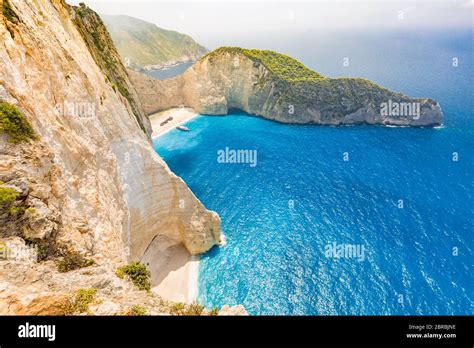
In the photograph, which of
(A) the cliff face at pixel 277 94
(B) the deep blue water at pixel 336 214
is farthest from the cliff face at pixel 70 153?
(A) the cliff face at pixel 277 94

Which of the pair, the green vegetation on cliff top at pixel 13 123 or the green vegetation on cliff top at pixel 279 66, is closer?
the green vegetation on cliff top at pixel 13 123

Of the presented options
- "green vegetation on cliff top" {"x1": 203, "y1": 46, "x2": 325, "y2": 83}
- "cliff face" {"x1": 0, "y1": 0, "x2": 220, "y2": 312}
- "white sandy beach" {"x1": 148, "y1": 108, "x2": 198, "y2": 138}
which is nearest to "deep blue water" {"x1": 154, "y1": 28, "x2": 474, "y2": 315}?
"white sandy beach" {"x1": 148, "y1": 108, "x2": 198, "y2": 138}

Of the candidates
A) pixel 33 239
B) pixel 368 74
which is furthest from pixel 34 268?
pixel 368 74

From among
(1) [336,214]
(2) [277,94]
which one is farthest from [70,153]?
(2) [277,94]

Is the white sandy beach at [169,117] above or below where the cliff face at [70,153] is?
above

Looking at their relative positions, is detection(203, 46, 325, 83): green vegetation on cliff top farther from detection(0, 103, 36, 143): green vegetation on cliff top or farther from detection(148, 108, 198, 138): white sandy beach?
detection(0, 103, 36, 143): green vegetation on cliff top

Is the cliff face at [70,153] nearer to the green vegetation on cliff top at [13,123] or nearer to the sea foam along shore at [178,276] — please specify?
the green vegetation on cliff top at [13,123]

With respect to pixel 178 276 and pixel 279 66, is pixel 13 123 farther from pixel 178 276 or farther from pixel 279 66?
pixel 279 66
